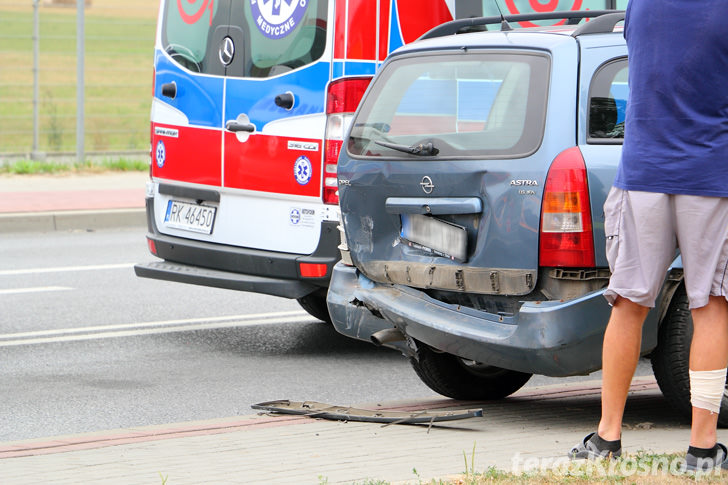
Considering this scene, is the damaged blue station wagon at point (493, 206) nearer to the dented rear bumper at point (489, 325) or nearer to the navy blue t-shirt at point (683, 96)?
the dented rear bumper at point (489, 325)

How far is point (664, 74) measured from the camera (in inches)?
180

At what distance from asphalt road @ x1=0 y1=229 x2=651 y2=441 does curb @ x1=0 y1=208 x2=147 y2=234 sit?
2600mm

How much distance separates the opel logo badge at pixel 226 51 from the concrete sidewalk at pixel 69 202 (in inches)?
239

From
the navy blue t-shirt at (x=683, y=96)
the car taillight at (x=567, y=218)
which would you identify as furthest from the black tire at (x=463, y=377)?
the navy blue t-shirt at (x=683, y=96)

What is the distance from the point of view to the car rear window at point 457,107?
5582 mm

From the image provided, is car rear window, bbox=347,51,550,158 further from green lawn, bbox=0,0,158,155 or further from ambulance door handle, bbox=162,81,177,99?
green lawn, bbox=0,0,158,155

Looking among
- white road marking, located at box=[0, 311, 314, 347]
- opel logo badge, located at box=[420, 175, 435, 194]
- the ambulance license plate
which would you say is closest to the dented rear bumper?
opel logo badge, located at box=[420, 175, 435, 194]

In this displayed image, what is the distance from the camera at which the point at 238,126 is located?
25.7 feet

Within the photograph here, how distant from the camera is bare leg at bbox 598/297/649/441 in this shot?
185 inches

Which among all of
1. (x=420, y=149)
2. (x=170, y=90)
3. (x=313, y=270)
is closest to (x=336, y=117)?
(x=313, y=270)

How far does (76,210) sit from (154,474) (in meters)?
9.64

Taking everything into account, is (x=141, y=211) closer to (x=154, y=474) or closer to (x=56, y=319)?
(x=56, y=319)

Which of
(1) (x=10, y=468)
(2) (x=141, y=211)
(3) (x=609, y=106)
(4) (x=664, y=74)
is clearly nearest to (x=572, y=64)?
(3) (x=609, y=106)

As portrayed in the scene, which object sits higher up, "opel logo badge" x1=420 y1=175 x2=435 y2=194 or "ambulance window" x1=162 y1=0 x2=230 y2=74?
"ambulance window" x1=162 y1=0 x2=230 y2=74
